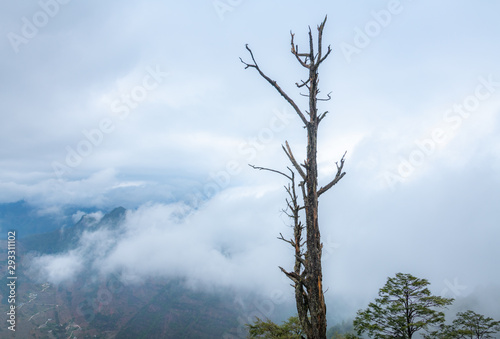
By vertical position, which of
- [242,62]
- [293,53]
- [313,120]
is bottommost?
[313,120]

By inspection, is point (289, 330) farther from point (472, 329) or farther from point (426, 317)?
point (472, 329)

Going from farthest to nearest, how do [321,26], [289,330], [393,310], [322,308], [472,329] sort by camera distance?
[472,329], [393,310], [289,330], [321,26], [322,308]

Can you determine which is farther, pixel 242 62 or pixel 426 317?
pixel 426 317

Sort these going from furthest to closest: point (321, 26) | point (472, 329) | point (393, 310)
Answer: point (472, 329)
point (393, 310)
point (321, 26)

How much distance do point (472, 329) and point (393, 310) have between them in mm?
9865

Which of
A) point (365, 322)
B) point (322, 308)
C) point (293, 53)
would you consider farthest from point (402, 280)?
point (293, 53)

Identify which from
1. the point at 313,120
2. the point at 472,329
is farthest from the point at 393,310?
the point at 313,120

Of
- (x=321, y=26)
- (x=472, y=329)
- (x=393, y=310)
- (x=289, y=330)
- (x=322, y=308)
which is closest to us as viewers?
(x=322, y=308)

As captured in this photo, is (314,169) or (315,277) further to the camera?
(314,169)

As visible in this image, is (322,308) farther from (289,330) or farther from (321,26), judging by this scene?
(289,330)

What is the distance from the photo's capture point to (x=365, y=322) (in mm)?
21500

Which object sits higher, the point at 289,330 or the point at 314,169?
the point at 314,169

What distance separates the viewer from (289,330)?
19.7 m

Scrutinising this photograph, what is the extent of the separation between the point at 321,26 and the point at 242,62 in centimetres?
182
